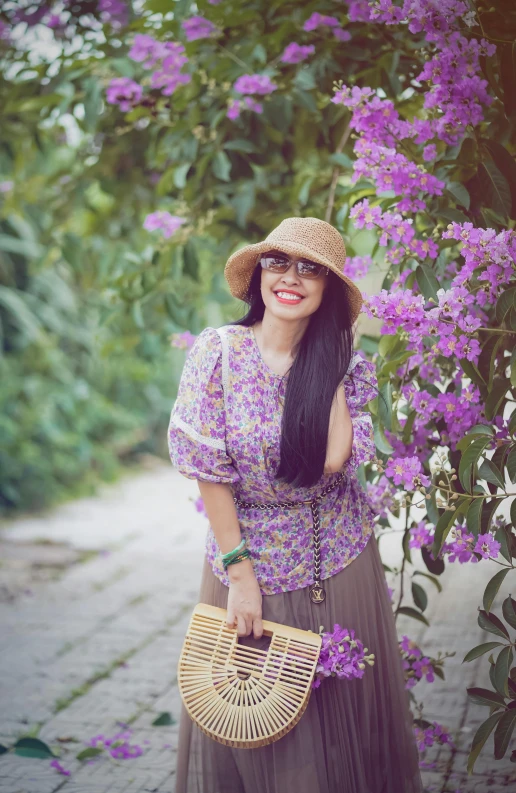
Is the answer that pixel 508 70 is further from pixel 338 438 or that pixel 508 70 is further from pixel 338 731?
pixel 338 731

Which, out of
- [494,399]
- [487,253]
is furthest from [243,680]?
[487,253]

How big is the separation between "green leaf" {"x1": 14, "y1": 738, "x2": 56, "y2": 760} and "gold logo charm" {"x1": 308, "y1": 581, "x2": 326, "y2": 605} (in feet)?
4.65

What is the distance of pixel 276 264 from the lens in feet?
6.57

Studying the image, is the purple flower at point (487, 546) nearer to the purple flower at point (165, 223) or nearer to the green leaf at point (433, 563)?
the green leaf at point (433, 563)

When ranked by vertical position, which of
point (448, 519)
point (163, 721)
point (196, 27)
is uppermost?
point (196, 27)

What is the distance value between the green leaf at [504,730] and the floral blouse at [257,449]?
0.51 meters

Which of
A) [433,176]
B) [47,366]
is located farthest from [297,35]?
[47,366]

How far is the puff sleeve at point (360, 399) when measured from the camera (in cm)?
200

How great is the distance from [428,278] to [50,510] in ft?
16.8

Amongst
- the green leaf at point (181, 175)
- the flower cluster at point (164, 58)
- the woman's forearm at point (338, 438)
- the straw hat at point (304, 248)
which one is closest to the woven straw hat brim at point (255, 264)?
the straw hat at point (304, 248)

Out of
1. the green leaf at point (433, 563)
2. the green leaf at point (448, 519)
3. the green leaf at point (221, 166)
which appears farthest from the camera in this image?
the green leaf at point (221, 166)

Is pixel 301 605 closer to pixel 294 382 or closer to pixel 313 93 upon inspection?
pixel 294 382

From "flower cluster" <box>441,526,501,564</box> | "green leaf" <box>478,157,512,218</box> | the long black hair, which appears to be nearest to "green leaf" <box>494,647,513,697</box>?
"flower cluster" <box>441,526,501,564</box>

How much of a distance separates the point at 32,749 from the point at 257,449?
1656mm
